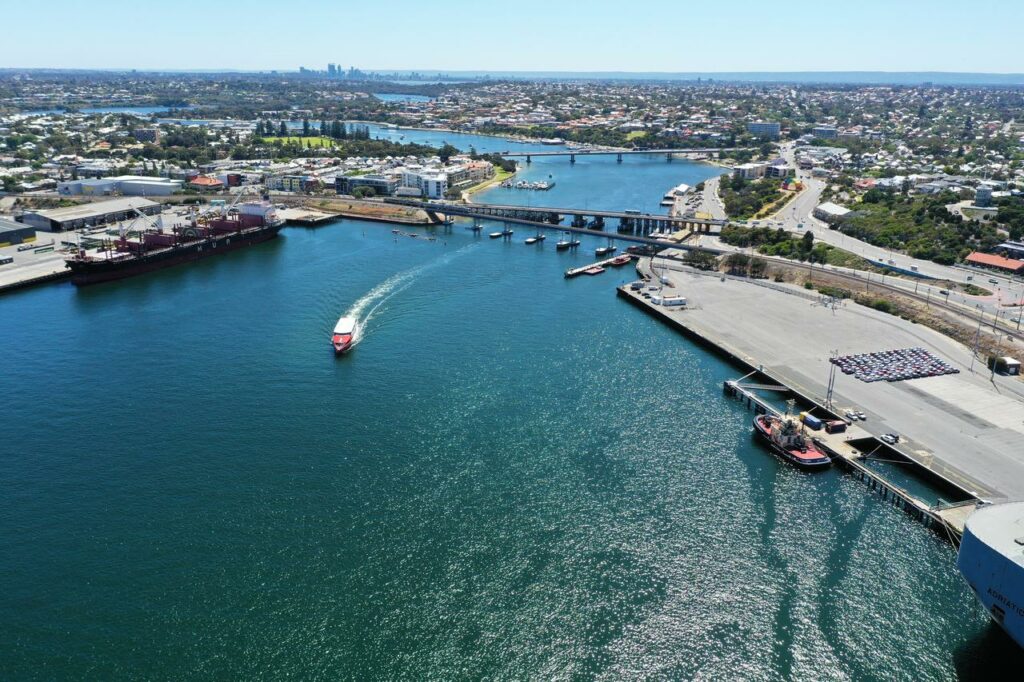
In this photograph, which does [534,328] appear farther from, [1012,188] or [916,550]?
[1012,188]

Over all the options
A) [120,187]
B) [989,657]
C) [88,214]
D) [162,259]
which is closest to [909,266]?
[989,657]

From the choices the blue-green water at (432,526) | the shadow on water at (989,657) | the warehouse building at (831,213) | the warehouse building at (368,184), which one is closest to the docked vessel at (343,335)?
the blue-green water at (432,526)

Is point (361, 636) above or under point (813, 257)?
under

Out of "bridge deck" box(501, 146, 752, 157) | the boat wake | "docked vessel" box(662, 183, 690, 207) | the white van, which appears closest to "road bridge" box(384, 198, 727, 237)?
"docked vessel" box(662, 183, 690, 207)

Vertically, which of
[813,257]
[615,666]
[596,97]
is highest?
[596,97]

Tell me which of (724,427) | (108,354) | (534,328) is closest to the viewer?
(724,427)

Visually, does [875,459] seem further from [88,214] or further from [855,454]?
[88,214]

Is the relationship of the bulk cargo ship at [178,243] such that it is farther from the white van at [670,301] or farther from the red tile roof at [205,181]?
the white van at [670,301]

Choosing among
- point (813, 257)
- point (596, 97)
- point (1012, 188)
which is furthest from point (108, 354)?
point (596, 97)
